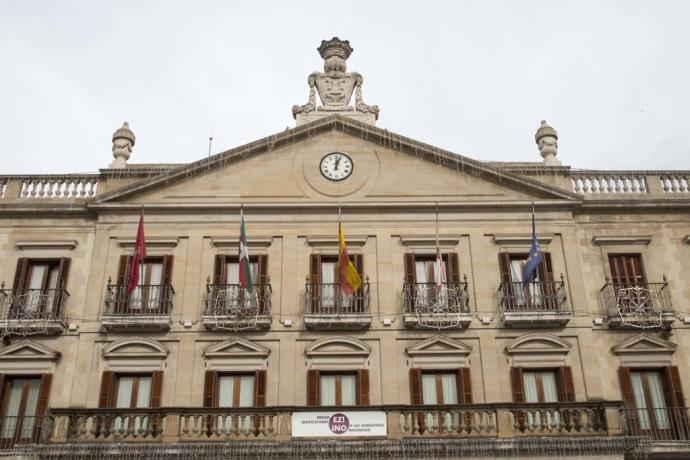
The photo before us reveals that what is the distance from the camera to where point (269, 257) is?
2631cm

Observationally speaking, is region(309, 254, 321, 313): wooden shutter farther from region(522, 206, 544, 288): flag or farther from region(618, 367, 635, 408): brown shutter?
region(618, 367, 635, 408): brown shutter

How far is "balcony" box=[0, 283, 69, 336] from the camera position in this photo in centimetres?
2484

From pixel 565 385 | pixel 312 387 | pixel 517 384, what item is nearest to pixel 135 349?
pixel 312 387

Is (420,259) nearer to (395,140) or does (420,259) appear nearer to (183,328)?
(395,140)

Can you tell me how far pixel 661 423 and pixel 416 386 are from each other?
7139 millimetres

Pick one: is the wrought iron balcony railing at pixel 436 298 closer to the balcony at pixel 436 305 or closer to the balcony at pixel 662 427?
the balcony at pixel 436 305

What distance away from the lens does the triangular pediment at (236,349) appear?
24.6 metres

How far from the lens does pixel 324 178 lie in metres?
27.7

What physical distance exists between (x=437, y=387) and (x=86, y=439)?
9988 mm

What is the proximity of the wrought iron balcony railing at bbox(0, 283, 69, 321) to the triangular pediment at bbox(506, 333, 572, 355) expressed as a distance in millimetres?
13631

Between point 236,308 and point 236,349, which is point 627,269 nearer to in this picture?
point 236,308

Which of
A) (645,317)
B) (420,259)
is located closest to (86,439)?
(420,259)

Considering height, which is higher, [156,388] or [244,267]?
[244,267]

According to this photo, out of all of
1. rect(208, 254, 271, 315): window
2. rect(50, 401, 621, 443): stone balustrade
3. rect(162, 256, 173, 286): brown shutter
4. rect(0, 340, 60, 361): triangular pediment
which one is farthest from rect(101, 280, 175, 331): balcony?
rect(50, 401, 621, 443): stone balustrade
